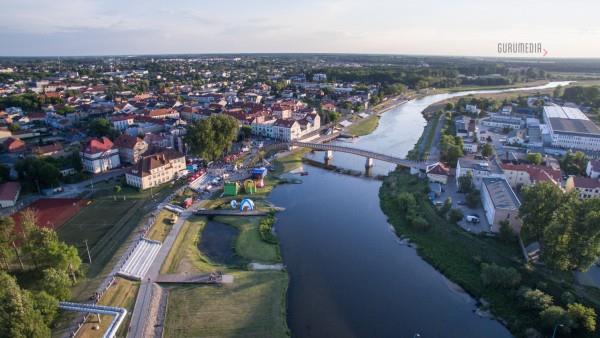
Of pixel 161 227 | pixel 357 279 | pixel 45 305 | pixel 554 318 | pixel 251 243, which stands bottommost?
pixel 357 279

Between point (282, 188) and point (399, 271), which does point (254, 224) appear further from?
point (399, 271)

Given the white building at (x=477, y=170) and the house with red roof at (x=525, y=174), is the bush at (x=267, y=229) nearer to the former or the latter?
the white building at (x=477, y=170)

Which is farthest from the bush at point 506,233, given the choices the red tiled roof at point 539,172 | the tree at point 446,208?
the red tiled roof at point 539,172

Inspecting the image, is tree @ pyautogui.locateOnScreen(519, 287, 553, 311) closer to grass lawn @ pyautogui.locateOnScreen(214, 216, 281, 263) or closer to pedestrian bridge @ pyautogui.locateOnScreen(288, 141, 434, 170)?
grass lawn @ pyautogui.locateOnScreen(214, 216, 281, 263)

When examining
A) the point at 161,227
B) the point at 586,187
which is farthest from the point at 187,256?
the point at 586,187

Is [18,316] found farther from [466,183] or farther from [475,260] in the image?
[466,183]

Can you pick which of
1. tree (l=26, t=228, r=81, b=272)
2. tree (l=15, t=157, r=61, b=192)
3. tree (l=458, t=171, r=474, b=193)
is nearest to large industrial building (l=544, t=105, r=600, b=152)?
tree (l=458, t=171, r=474, b=193)
